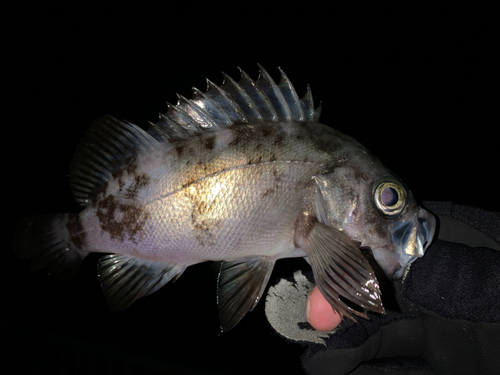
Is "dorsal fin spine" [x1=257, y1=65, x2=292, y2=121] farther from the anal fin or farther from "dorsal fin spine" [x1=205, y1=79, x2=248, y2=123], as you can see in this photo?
the anal fin

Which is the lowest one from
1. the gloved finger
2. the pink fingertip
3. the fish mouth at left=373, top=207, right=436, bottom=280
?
the gloved finger

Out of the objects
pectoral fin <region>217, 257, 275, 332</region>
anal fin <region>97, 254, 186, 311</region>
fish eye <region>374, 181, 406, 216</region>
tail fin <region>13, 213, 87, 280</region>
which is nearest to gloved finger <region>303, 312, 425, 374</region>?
pectoral fin <region>217, 257, 275, 332</region>

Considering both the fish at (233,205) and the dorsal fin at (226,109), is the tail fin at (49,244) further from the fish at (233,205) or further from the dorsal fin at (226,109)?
the dorsal fin at (226,109)

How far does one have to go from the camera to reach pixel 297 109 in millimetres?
1113

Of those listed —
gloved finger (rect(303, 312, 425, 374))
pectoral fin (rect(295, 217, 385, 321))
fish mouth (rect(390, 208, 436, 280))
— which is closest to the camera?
pectoral fin (rect(295, 217, 385, 321))

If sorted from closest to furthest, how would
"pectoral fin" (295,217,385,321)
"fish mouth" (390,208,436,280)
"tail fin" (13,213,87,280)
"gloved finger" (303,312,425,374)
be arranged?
"pectoral fin" (295,217,385,321) < "fish mouth" (390,208,436,280) < "tail fin" (13,213,87,280) < "gloved finger" (303,312,425,374)

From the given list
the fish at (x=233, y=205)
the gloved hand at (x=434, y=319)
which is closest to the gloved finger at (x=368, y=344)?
the gloved hand at (x=434, y=319)

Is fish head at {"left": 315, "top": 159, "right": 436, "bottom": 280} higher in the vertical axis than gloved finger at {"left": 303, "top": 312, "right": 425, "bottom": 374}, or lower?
higher

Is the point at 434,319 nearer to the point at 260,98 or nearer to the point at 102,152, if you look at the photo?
the point at 260,98

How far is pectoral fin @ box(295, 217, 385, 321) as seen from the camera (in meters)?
0.93

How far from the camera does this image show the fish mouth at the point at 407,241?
3.42 ft

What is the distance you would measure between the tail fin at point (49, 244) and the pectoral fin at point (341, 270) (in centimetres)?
84

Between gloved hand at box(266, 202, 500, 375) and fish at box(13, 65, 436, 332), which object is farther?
gloved hand at box(266, 202, 500, 375)

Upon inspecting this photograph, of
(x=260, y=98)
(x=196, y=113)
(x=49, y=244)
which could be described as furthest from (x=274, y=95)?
(x=49, y=244)
